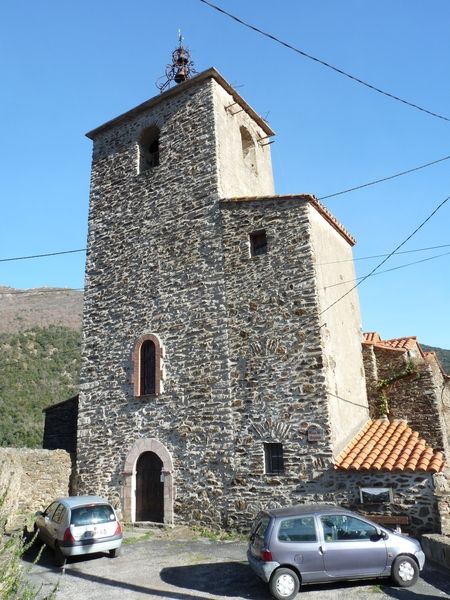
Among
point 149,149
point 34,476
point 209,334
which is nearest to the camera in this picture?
point 209,334

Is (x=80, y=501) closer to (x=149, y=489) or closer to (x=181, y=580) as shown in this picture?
(x=181, y=580)

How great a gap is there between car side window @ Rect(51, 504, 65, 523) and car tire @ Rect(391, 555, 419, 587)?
6082mm

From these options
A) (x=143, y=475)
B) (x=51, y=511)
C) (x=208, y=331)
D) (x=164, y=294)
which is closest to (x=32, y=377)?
(x=143, y=475)

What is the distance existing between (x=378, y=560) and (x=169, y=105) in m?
13.8

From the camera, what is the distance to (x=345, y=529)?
7.21 meters

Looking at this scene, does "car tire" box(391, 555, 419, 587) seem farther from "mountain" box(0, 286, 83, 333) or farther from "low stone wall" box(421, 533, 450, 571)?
"mountain" box(0, 286, 83, 333)

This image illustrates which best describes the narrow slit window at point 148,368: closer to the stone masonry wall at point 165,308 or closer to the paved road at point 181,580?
the stone masonry wall at point 165,308

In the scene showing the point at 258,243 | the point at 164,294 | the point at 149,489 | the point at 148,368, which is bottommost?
the point at 149,489

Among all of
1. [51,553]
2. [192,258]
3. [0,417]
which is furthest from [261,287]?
[0,417]

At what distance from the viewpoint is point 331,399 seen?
1050 centimetres

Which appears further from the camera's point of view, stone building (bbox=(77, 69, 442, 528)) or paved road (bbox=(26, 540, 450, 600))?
stone building (bbox=(77, 69, 442, 528))

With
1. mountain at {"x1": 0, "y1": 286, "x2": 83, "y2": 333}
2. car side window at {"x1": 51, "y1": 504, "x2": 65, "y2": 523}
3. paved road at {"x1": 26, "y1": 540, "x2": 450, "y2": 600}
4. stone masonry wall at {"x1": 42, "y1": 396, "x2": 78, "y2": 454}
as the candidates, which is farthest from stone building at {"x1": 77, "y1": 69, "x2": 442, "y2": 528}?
mountain at {"x1": 0, "y1": 286, "x2": 83, "y2": 333}

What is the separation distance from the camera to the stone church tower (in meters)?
10.8

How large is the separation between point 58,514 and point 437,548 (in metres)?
7.04
